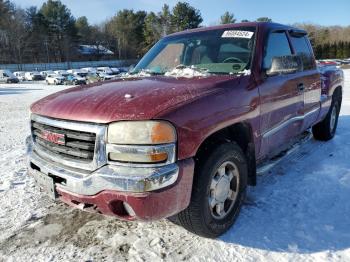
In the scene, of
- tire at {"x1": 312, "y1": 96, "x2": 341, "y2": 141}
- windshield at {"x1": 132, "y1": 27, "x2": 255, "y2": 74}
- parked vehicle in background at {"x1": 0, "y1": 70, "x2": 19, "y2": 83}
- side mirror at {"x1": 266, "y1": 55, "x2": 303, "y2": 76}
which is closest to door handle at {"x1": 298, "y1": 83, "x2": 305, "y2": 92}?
side mirror at {"x1": 266, "y1": 55, "x2": 303, "y2": 76}

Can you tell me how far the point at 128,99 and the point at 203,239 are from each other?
1346 millimetres

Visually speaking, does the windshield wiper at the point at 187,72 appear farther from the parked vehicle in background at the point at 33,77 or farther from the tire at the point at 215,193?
the parked vehicle in background at the point at 33,77

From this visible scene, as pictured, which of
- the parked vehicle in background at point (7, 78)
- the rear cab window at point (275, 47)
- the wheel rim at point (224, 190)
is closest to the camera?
the wheel rim at point (224, 190)

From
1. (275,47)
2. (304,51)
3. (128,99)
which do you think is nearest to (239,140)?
(128,99)

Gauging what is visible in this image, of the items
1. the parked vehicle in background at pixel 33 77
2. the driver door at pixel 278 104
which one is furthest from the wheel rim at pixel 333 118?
the parked vehicle in background at pixel 33 77

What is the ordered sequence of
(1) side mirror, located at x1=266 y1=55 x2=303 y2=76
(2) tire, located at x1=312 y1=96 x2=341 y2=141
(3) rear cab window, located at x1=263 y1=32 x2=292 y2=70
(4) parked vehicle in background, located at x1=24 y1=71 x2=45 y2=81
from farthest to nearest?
(4) parked vehicle in background, located at x1=24 y1=71 x2=45 y2=81 → (2) tire, located at x1=312 y1=96 x2=341 y2=141 → (3) rear cab window, located at x1=263 y1=32 x2=292 y2=70 → (1) side mirror, located at x1=266 y1=55 x2=303 y2=76

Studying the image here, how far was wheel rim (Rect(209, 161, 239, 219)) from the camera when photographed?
2955 mm

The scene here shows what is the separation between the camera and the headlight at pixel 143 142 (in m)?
2.45

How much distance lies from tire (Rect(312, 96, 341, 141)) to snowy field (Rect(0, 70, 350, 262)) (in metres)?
1.62

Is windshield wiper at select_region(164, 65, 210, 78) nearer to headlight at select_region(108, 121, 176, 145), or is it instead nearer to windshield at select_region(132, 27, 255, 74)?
windshield at select_region(132, 27, 255, 74)

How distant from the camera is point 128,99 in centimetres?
271

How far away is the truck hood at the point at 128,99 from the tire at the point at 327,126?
131 inches

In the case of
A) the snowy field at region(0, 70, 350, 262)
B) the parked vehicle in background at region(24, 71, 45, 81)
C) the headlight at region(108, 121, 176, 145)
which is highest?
the headlight at region(108, 121, 176, 145)

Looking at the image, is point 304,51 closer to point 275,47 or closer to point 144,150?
point 275,47
